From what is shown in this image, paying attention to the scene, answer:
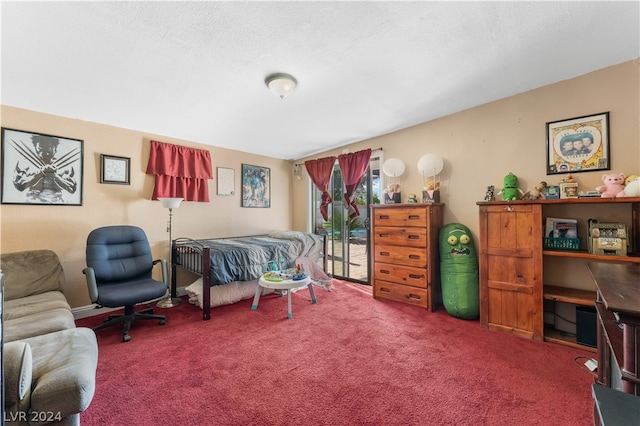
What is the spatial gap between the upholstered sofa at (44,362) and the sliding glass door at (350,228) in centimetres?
337

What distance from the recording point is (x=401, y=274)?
3178 mm

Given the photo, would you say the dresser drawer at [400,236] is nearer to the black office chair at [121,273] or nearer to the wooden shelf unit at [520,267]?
the wooden shelf unit at [520,267]

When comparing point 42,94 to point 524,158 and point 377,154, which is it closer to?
point 377,154

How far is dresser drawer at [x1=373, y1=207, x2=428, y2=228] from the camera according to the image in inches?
118

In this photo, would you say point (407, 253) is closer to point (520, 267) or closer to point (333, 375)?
point (520, 267)

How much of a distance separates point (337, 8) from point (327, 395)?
2.40m

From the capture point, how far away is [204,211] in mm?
3902

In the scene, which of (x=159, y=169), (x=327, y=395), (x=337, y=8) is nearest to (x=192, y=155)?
(x=159, y=169)

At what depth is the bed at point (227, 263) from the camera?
284 centimetres

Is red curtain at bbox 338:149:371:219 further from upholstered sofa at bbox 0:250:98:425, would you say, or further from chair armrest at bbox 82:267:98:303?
upholstered sofa at bbox 0:250:98:425

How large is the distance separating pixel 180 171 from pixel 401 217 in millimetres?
3063

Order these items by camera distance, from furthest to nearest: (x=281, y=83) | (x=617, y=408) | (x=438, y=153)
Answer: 1. (x=438, y=153)
2. (x=281, y=83)
3. (x=617, y=408)

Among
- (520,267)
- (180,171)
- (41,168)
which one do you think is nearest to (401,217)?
(520,267)

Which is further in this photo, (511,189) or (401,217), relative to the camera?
(401,217)
